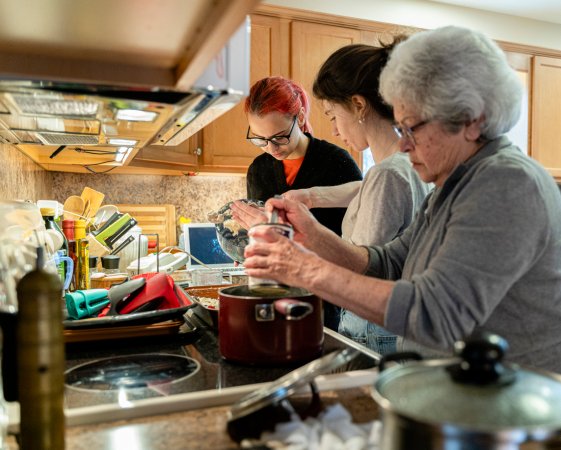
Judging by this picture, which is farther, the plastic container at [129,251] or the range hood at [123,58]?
the plastic container at [129,251]

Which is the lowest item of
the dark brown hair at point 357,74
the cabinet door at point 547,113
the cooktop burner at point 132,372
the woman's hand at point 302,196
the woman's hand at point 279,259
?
the cooktop burner at point 132,372

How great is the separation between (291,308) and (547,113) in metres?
3.65

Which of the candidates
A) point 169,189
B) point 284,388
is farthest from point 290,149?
point 169,189

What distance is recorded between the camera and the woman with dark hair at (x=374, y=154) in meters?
1.39

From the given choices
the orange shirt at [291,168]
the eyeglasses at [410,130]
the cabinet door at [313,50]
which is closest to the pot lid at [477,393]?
the eyeglasses at [410,130]

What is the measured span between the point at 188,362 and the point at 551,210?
70 centimetres

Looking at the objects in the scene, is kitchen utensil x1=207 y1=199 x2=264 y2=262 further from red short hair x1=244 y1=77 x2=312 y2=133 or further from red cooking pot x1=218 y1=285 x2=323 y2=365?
red cooking pot x1=218 y1=285 x2=323 y2=365

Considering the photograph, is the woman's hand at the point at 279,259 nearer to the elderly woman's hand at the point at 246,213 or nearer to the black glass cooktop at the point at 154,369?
the black glass cooktop at the point at 154,369

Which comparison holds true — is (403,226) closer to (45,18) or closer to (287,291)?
(287,291)

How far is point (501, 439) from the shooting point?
44 centimetres

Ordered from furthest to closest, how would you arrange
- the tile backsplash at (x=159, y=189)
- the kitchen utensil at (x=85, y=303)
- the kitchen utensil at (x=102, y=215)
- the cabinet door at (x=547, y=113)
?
the cabinet door at (x=547, y=113) → the tile backsplash at (x=159, y=189) → the kitchen utensil at (x=102, y=215) → the kitchen utensil at (x=85, y=303)

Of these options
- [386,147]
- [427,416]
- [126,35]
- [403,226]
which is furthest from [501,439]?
[386,147]

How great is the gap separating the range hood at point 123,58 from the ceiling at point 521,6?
3231 millimetres

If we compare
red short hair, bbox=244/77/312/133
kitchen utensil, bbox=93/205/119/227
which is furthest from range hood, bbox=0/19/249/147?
kitchen utensil, bbox=93/205/119/227
